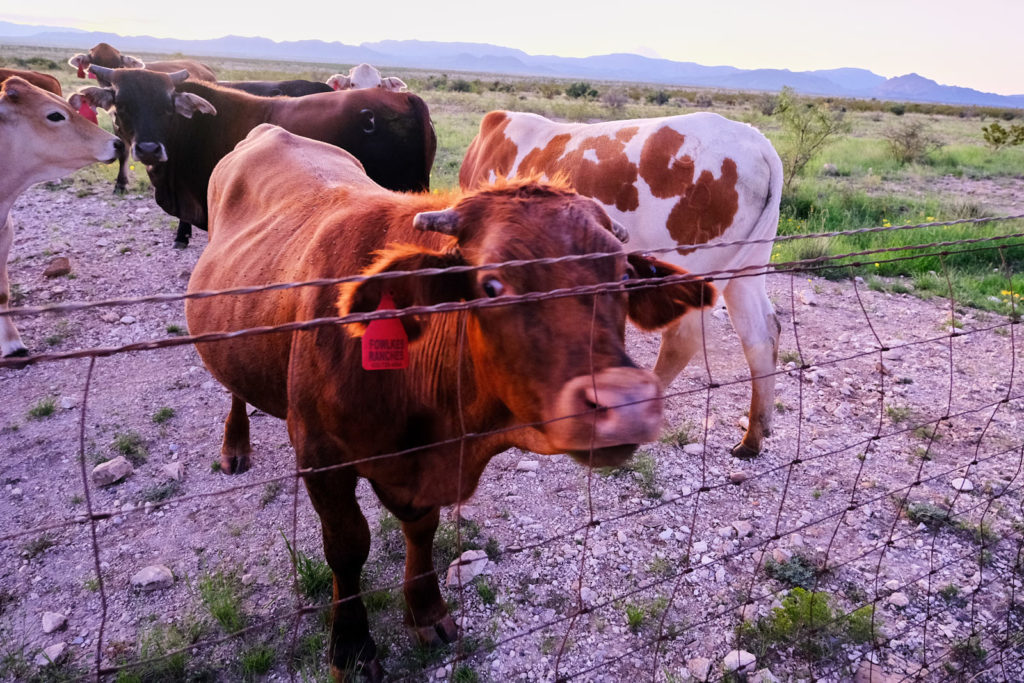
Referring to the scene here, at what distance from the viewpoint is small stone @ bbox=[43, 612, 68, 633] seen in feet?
9.05

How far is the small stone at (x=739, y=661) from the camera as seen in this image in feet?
8.66

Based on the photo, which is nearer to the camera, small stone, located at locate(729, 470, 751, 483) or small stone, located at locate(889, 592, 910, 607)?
Result: small stone, located at locate(889, 592, 910, 607)

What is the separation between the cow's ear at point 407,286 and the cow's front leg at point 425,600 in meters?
1.15

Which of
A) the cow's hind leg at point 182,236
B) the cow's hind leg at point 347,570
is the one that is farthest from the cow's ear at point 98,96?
the cow's hind leg at point 347,570

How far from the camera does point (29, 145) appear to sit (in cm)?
503

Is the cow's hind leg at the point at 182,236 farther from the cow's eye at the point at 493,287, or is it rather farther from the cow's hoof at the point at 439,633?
the cow's eye at the point at 493,287

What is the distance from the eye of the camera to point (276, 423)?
14.9ft

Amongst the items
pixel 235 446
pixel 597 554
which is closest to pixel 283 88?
pixel 235 446

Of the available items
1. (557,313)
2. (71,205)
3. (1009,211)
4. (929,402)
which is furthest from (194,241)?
(1009,211)

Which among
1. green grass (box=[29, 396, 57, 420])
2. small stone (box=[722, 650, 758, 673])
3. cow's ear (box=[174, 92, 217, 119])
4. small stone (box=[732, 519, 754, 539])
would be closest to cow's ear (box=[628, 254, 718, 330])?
small stone (box=[722, 650, 758, 673])

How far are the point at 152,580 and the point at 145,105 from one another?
Result: 19.3 ft

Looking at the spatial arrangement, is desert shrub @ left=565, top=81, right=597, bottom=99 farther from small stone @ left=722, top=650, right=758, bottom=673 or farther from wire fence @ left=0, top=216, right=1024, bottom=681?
small stone @ left=722, top=650, right=758, bottom=673

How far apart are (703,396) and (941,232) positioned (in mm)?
5339

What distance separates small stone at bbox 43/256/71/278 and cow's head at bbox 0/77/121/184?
1350 mm
